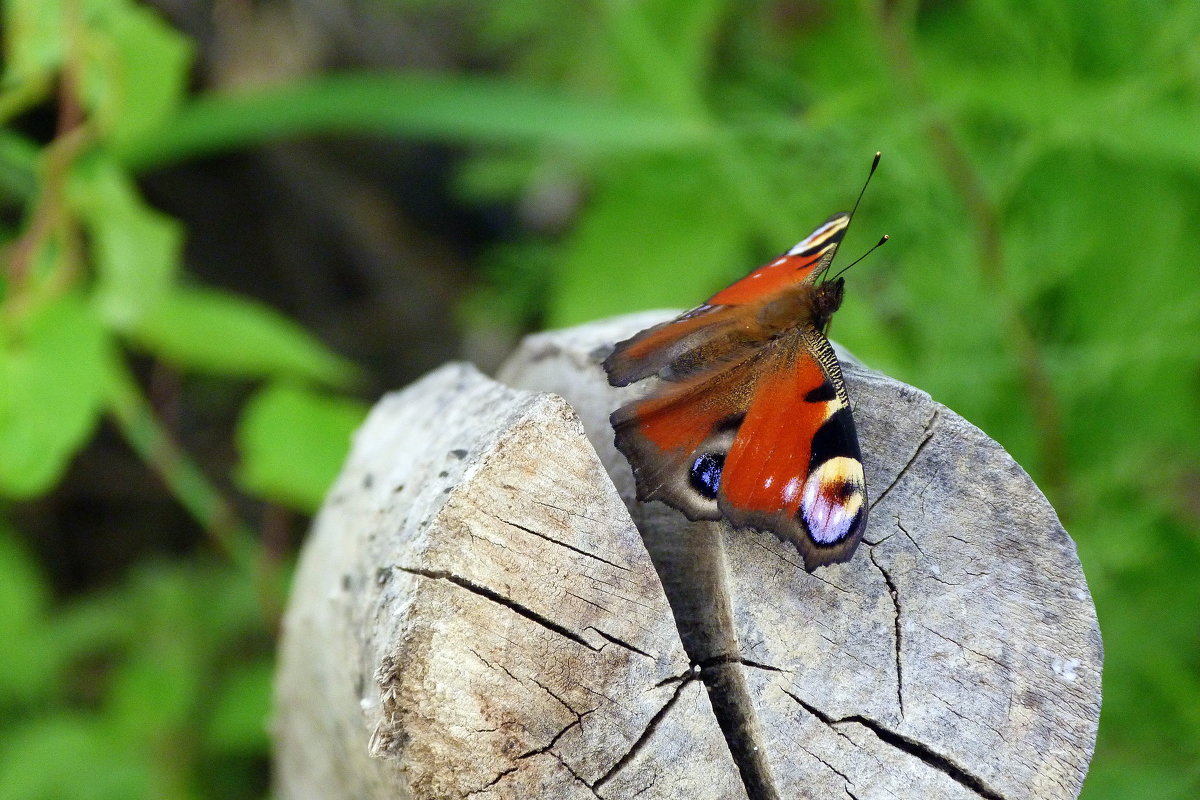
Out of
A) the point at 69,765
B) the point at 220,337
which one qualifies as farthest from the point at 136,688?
the point at 220,337

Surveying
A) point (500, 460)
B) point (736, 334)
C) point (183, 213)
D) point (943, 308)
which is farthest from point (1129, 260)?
point (183, 213)

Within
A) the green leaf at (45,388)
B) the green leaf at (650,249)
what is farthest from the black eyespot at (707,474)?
the green leaf at (650,249)

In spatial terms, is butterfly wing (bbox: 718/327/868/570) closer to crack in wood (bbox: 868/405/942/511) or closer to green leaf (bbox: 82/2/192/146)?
crack in wood (bbox: 868/405/942/511)

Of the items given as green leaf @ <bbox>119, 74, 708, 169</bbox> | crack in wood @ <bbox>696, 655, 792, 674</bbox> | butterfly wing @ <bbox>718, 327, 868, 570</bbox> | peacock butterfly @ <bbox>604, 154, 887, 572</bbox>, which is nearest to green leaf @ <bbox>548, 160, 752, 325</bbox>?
green leaf @ <bbox>119, 74, 708, 169</bbox>

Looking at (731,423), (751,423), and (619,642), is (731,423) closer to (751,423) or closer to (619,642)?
(751,423)

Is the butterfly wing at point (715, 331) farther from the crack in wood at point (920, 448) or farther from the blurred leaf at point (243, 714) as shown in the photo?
the blurred leaf at point (243, 714)

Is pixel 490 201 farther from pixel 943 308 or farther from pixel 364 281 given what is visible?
pixel 943 308

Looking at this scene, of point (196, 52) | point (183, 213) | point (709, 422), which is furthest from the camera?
point (183, 213)
